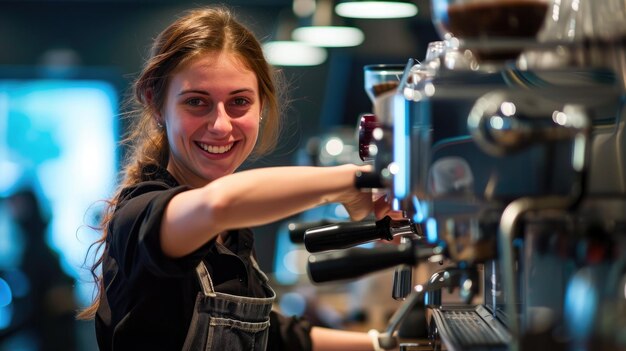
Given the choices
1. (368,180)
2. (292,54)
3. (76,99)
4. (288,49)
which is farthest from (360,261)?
(76,99)

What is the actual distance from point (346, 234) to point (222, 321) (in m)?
0.30

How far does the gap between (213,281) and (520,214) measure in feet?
2.64

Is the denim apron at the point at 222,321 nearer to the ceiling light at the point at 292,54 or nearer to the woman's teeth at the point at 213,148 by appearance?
the woman's teeth at the point at 213,148

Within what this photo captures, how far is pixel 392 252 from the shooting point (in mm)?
1142

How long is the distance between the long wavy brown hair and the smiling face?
3 cm

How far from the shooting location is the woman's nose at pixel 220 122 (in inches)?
65.2

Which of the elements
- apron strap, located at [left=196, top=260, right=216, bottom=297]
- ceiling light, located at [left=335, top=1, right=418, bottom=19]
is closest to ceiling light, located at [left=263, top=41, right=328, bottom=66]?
ceiling light, located at [left=335, top=1, right=418, bottom=19]

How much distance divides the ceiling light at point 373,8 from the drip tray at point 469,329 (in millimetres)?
3330

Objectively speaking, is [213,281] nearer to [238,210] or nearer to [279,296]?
[238,210]

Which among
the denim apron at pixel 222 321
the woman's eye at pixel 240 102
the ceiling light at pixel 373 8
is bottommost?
the denim apron at pixel 222 321

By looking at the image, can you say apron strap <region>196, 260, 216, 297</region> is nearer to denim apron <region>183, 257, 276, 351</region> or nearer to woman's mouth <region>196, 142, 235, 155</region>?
denim apron <region>183, 257, 276, 351</region>

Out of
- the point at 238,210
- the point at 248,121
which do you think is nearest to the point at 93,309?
the point at 248,121

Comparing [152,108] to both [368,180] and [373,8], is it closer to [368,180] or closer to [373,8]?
[368,180]

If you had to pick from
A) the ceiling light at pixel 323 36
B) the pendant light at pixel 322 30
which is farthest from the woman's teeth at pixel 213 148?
the ceiling light at pixel 323 36
